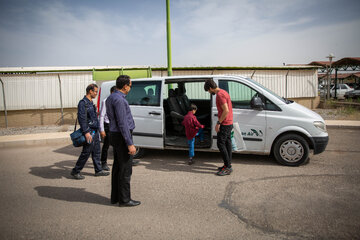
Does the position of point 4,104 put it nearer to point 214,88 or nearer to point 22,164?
point 22,164

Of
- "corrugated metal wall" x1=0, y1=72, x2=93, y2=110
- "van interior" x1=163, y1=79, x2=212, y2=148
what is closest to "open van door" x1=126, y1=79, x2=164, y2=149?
"van interior" x1=163, y1=79, x2=212, y2=148

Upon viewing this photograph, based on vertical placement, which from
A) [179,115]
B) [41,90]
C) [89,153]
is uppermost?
[41,90]

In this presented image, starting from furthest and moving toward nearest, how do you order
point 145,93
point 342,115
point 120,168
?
1. point 342,115
2. point 145,93
3. point 120,168

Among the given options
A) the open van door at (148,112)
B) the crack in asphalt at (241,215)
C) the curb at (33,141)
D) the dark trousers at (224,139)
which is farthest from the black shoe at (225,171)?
the curb at (33,141)

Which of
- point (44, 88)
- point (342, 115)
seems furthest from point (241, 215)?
point (44, 88)

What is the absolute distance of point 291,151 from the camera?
5168 mm

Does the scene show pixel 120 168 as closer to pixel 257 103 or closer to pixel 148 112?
pixel 148 112

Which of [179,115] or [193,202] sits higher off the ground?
[179,115]

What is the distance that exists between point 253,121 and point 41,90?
10.3 metres

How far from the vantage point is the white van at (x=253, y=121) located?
5.11 m

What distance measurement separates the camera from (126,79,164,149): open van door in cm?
574

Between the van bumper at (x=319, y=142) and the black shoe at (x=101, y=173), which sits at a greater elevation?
the van bumper at (x=319, y=142)

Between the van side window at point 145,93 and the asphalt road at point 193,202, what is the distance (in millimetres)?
1346

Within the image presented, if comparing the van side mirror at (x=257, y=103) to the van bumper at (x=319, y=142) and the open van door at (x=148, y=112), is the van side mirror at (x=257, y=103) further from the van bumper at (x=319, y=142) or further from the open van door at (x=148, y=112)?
the open van door at (x=148, y=112)
